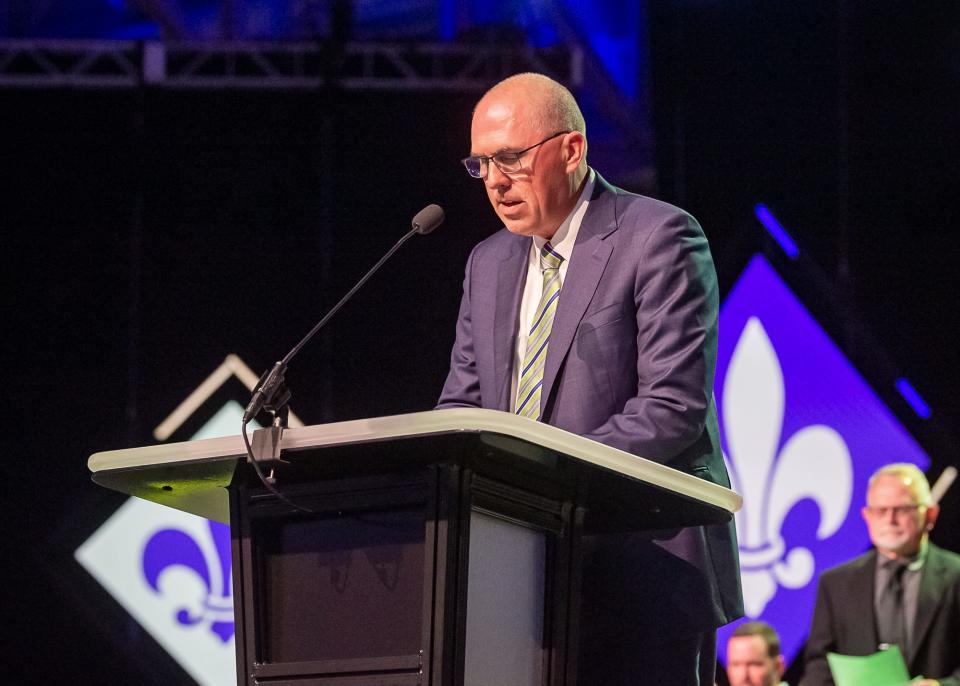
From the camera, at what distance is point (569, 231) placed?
2.28m

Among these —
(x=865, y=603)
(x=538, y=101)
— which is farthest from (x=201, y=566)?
(x=538, y=101)

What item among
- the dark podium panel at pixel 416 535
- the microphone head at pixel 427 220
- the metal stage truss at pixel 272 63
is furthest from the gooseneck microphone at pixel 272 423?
the metal stage truss at pixel 272 63

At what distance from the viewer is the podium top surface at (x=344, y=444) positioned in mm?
1538

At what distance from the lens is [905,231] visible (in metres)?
5.90

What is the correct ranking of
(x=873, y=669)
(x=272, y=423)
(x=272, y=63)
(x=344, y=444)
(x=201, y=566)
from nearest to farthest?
(x=344, y=444)
(x=272, y=423)
(x=873, y=669)
(x=201, y=566)
(x=272, y=63)

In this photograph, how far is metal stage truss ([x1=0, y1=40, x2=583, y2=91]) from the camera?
6000 millimetres

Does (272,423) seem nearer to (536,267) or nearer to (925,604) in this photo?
(536,267)

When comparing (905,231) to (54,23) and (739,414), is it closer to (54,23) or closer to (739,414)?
(739,414)

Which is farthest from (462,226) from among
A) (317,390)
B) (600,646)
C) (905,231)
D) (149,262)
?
(600,646)

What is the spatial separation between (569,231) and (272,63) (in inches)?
164

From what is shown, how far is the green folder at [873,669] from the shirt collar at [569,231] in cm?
285

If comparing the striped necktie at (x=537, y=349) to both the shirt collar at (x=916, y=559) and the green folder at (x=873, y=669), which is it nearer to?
the green folder at (x=873, y=669)

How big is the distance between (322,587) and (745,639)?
3.68m

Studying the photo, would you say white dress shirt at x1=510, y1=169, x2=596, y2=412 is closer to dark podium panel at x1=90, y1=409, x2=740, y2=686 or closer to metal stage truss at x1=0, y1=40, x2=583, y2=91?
dark podium panel at x1=90, y1=409, x2=740, y2=686
